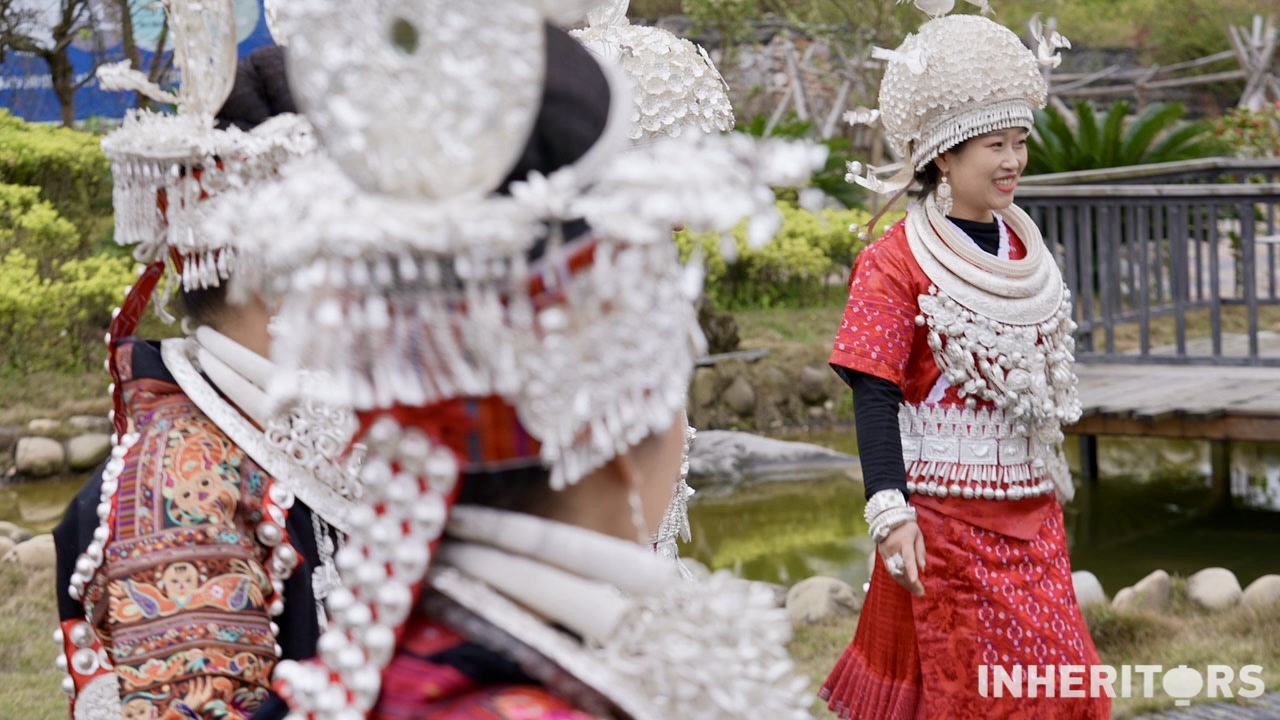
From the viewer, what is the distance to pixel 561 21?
129 centimetres

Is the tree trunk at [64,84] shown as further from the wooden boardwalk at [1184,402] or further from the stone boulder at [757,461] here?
the wooden boardwalk at [1184,402]

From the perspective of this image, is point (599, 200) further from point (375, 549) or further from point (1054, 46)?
point (1054, 46)

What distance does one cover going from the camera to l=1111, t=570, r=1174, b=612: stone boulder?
5.35 meters

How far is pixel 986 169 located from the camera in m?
3.46

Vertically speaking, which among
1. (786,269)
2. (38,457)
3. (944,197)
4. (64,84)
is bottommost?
(38,457)

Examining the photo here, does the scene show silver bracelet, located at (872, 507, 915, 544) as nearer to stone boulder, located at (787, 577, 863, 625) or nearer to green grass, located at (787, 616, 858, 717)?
green grass, located at (787, 616, 858, 717)

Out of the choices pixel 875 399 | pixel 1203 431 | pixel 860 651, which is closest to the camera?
pixel 875 399

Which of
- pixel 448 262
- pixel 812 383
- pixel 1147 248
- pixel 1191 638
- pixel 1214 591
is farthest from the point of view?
pixel 812 383

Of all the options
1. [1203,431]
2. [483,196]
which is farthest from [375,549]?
[1203,431]

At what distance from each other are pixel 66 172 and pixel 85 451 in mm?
2929

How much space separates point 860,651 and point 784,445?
5.42 meters

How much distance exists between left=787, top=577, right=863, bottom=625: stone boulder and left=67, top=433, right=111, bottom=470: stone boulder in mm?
4636

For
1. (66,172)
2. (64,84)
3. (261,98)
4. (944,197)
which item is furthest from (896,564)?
(64,84)

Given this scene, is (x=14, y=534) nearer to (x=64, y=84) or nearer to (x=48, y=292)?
(x=48, y=292)
